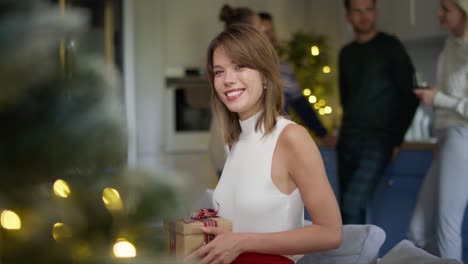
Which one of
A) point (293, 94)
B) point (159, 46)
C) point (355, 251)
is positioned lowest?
point (355, 251)

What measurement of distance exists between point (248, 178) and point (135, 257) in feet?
3.71

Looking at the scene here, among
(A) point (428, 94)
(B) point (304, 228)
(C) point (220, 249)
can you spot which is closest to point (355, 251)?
(B) point (304, 228)

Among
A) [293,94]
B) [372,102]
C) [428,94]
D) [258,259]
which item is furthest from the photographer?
[372,102]

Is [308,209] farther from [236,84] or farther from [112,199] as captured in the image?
[112,199]

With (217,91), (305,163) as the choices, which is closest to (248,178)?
(305,163)

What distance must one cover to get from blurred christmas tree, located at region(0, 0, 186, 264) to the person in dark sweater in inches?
111

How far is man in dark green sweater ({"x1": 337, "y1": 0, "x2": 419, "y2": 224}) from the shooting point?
3738 millimetres

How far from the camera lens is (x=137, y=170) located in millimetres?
378

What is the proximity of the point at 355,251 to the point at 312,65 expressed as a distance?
3.89 metres

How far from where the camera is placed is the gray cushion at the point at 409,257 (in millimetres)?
1392

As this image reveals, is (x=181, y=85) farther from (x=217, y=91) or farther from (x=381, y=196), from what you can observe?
(x=217, y=91)

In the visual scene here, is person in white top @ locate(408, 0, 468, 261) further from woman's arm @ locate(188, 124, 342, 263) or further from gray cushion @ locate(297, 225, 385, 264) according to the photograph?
woman's arm @ locate(188, 124, 342, 263)

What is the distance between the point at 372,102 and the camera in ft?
12.8

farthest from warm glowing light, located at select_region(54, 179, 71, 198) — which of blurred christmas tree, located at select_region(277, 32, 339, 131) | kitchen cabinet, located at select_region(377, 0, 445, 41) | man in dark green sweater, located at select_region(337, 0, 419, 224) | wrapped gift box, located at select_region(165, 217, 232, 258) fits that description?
blurred christmas tree, located at select_region(277, 32, 339, 131)
